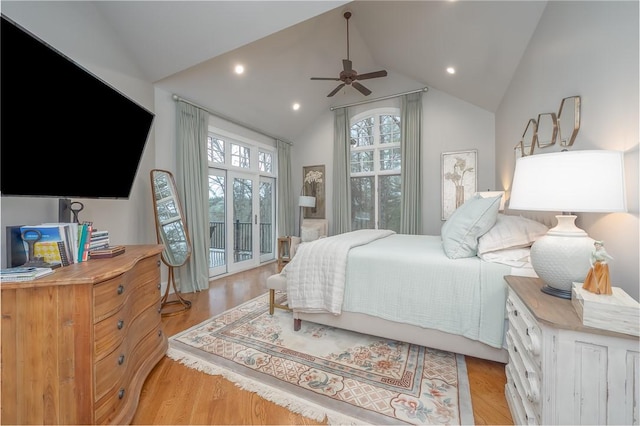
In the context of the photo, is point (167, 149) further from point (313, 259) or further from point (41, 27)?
point (313, 259)

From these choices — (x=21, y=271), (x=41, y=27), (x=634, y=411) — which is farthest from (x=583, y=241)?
(x=41, y=27)

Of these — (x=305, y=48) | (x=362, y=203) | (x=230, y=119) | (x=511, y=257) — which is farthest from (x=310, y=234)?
(x=511, y=257)

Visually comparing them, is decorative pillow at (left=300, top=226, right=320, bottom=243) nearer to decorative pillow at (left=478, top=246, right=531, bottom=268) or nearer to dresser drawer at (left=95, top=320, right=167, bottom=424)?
dresser drawer at (left=95, top=320, right=167, bottom=424)

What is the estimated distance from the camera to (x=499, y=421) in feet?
4.42

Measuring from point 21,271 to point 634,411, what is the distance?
2.42 meters

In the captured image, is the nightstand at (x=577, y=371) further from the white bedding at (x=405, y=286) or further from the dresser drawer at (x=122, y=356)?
the dresser drawer at (x=122, y=356)

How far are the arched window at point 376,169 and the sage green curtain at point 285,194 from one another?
1.38 m

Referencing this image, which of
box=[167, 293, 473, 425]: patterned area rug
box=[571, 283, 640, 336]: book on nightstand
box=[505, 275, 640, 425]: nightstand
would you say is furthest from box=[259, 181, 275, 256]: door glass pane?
box=[571, 283, 640, 336]: book on nightstand

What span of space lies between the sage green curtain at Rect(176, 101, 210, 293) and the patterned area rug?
121cm

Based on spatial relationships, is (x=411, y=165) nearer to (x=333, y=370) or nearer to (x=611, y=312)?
(x=333, y=370)

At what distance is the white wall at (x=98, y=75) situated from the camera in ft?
5.84

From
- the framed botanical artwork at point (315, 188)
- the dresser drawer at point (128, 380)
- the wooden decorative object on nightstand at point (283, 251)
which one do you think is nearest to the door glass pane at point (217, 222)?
the wooden decorative object on nightstand at point (283, 251)

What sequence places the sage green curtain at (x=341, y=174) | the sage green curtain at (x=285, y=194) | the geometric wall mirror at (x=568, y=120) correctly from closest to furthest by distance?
the geometric wall mirror at (x=568, y=120)
the sage green curtain at (x=341, y=174)
the sage green curtain at (x=285, y=194)

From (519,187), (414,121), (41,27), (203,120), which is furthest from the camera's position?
(414,121)
